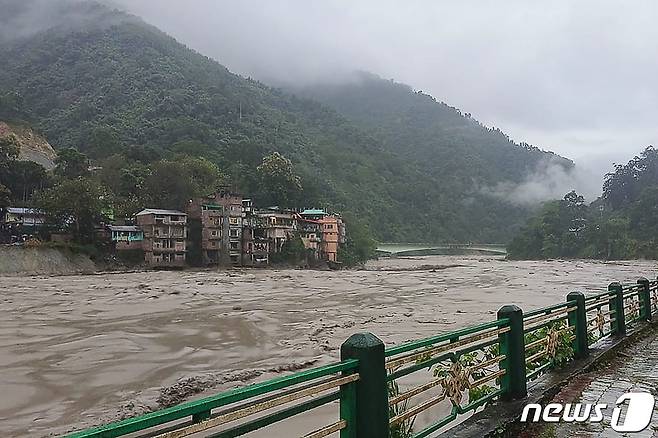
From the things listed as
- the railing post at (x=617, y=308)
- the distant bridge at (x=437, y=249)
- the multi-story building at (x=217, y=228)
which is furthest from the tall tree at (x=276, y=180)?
the railing post at (x=617, y=308)

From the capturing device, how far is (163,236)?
47.3 metres

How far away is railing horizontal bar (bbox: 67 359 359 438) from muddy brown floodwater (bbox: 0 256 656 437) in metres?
4.73

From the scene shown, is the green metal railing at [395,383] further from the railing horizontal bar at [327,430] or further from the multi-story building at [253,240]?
the multi-story building at [253,240]

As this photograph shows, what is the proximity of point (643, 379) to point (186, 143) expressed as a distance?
73051 millimetres

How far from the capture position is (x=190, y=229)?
5100cm

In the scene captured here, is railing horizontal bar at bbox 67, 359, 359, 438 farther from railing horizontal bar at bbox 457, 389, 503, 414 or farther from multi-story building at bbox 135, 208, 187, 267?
multi-story building at bbox 135, 208, 187, 267

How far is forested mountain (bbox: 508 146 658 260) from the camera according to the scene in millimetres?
77125

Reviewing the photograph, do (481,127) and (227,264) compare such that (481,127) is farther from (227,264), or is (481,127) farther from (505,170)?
(227,264)

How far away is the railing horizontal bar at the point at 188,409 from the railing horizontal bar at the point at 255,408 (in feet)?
0.16

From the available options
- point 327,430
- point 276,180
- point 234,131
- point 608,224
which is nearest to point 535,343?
point 327,430

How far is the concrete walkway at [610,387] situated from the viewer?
14.1 feet

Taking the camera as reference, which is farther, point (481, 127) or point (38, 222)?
point (481, 127)

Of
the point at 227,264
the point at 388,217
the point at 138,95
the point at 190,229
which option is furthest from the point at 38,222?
the point at 388,217

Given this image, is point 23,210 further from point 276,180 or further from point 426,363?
point 426,363
